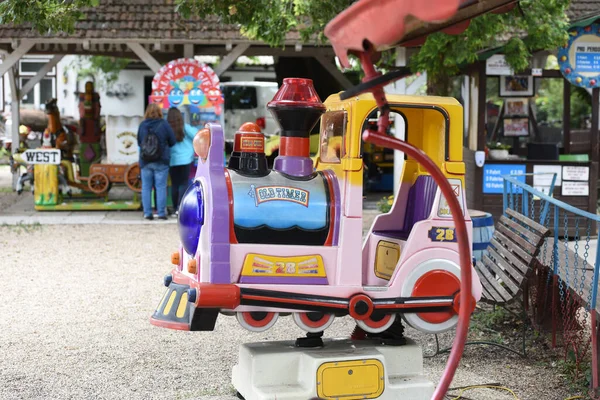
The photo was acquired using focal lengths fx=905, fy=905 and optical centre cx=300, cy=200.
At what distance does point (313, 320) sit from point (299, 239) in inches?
17.8

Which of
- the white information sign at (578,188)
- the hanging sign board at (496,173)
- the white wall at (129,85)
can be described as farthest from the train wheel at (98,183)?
the white wall at (129,85)

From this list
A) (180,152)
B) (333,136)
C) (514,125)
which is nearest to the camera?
(333,136)

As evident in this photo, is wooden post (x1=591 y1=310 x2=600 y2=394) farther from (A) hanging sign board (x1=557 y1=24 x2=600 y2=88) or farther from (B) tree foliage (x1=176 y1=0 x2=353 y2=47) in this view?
(A) hanging sign board (x1=557 y1=24 x2=600 y2=88)

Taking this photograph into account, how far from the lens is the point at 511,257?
6719 millimetres

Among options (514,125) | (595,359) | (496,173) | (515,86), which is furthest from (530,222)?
(514,125)

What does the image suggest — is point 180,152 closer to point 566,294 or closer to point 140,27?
point 140,27

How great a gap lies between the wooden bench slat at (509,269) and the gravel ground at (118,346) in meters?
0.59

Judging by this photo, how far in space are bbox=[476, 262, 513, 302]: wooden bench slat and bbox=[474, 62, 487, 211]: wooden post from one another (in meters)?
4.36

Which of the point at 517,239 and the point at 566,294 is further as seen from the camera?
the point at 517,239

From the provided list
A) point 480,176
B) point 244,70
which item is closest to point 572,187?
point 480,176

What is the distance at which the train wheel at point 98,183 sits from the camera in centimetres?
1471

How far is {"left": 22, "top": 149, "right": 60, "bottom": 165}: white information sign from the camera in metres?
14.0

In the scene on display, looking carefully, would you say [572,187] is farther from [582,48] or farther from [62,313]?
[62,313]

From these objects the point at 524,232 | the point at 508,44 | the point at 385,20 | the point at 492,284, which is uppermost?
the point at 508,44
